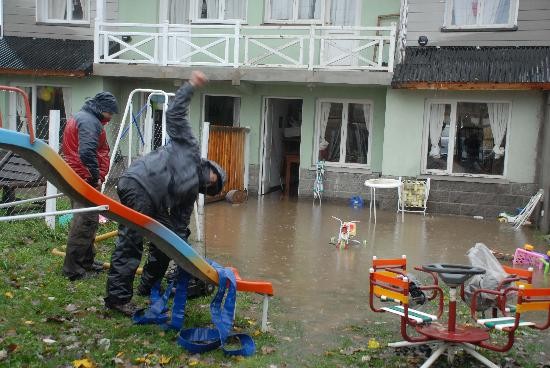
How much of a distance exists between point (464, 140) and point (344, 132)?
2.82 metres

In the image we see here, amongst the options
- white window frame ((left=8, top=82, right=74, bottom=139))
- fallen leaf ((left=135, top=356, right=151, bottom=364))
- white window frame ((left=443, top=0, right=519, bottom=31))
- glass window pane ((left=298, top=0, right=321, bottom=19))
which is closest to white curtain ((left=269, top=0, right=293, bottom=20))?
glass window pane ((left=298, top=0, right=321, bottom=19))

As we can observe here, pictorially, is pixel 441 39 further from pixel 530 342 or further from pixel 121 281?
pixel 121 281

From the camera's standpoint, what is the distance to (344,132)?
47.4 ft

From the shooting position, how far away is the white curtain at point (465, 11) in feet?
43.7

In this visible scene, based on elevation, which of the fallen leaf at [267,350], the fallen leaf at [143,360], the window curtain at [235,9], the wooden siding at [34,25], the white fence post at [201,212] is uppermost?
the window curtain at [235,9]

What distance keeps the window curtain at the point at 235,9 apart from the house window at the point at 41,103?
14.9 ft

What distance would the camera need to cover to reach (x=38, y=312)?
16.7 feet

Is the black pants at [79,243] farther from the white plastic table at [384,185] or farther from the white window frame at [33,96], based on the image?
the white window frame at [33,96]

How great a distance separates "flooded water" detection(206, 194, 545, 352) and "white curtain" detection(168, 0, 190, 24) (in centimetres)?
527

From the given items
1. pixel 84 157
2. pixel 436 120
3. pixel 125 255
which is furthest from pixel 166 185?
pixel 436 120


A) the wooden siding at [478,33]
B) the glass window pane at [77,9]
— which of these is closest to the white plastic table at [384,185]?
the wooden siding at [478,33]

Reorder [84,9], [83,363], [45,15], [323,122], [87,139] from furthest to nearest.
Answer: [45,15] < [84,9] < [323,122] < [87,139] < [83,363]

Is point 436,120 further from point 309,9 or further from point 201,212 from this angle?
point 201,212

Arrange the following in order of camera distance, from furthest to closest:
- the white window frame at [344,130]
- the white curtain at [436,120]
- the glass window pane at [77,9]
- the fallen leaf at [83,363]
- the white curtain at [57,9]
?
the white curtain at [57,9], the glass window pane at [77,9], the white window frame at [344,130], the white curtain at [436,120], the fallen leaf at [83,363]
